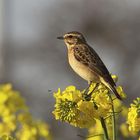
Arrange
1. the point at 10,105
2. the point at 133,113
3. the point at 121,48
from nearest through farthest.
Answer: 1. the point at 133,113
2. the point at 10,105
3. the point at 121,48

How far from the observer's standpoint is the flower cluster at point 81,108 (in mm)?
5832

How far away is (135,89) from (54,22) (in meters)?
3.54

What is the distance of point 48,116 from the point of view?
16.7m

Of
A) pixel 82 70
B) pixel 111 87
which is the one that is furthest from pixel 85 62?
pixel 111 87

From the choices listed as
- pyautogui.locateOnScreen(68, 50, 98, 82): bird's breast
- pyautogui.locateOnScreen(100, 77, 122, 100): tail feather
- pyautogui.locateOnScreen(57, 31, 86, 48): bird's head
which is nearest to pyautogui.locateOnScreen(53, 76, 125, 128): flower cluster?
pyautogui.locateOnScreen(100, 77, 122, 100): tail feather

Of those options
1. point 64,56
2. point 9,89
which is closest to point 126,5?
point 64,56

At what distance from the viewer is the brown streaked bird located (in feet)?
23.6

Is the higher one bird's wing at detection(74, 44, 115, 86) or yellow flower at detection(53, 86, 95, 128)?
yellow flower at detection(53, 86, 95, 128)

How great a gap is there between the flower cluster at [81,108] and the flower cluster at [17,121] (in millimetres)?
2525

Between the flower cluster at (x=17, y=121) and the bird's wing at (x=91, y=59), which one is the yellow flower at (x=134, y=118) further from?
the flower cluster at (x=17, y=121)

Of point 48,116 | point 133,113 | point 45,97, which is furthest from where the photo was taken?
point 45,97

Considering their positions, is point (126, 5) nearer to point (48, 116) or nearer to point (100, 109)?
point (48, 116)

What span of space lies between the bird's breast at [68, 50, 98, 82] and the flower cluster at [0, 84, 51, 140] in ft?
3.14

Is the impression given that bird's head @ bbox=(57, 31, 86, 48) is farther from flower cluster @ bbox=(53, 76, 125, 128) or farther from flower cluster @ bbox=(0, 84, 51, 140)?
flower cluster @ bbox=(53, 76, 125, 128)
